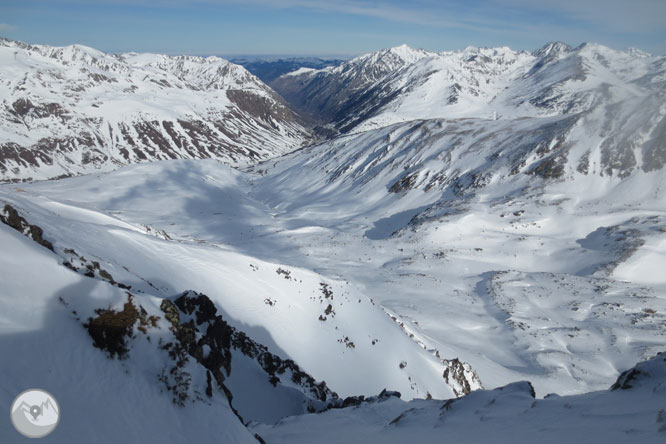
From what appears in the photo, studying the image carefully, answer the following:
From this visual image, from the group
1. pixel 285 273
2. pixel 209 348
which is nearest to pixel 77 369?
pixel 209 348

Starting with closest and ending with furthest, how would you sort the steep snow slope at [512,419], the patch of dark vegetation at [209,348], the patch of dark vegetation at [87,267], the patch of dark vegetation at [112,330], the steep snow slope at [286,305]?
the steep snow slope at [512,419]
the patch of dark vegetation at [112,330]
the patch of dark vegetation at [209,348]
the patch of dark vegetation at [87,267]
the steep snow slope at [286,305]

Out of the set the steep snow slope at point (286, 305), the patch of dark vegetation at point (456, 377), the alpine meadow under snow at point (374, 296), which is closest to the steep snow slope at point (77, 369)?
the alpine meadow under snow at point (374, 296)

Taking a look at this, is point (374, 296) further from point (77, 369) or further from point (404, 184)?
point (404, 184)

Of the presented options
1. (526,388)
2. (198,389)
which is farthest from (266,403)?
(526,388)

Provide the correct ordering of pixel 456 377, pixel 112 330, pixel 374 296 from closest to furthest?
1. pixel 112 330
2. pixel 456 377
3. pixel 374 296

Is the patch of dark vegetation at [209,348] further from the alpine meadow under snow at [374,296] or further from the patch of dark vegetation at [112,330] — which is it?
the patch of dark vegetation at [112,330]

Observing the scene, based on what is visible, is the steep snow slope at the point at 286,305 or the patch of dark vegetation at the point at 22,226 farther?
the steep snow slope at the point at 286,305

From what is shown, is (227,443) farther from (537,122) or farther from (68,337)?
(537,122)

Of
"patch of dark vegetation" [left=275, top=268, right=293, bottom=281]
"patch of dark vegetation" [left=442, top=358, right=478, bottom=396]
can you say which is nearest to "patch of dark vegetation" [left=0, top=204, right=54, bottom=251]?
"patch of dark vegetation" [left=275, top=268, right=293, bottom=281]
